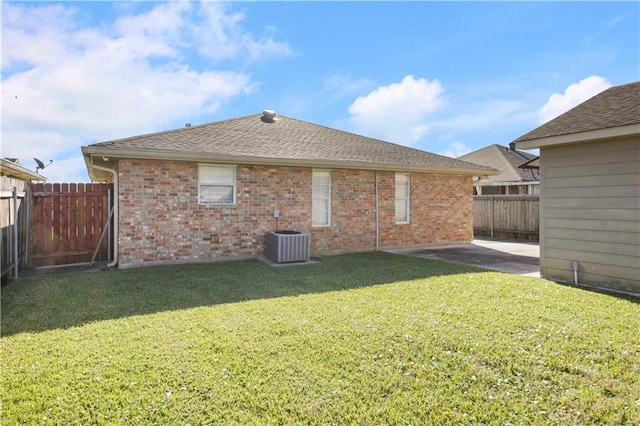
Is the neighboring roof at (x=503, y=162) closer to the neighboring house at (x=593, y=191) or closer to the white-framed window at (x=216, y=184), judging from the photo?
the neighboring house at (x=593, y=191)

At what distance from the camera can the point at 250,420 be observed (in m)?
2.54

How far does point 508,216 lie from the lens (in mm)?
15570

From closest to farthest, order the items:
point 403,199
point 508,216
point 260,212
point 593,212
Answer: point 593,212
point 260,212
point 403,199
point 508,216

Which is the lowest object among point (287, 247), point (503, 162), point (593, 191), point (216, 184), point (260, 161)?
point (287, 247)

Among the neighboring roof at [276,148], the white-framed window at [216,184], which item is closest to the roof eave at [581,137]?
the neighboring roof at [276,148]

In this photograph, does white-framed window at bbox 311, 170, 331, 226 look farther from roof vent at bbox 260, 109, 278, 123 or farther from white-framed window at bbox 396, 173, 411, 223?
roof vent at bbox 260, 109, 278, 123

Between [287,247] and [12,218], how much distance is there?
18.8ft

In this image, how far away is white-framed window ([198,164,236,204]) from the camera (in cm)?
909

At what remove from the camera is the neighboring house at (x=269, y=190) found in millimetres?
8398

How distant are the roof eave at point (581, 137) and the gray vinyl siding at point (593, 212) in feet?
0.74

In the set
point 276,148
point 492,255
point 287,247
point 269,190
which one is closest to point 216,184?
point 269,190

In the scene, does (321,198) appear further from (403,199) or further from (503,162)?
(503,162)

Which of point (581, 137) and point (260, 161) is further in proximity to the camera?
point (260, 161)

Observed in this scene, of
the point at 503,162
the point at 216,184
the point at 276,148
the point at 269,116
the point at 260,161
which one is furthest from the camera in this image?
the point at 503,162
